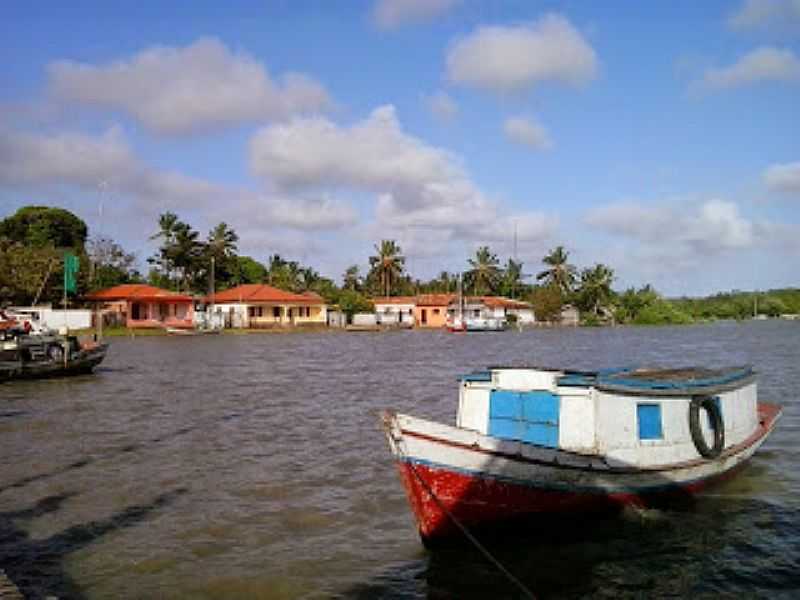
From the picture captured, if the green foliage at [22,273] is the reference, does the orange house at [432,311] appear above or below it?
below

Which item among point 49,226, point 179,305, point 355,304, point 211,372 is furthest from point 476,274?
point 211,372

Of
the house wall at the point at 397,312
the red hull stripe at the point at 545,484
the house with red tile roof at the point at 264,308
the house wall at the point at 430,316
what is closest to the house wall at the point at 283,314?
the house with red tile roof at the point at 264,308

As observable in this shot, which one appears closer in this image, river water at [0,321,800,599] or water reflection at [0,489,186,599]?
water reflection at [0,489,186,599]

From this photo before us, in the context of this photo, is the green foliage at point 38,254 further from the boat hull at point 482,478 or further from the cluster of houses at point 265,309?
the boat hull at point 482,478

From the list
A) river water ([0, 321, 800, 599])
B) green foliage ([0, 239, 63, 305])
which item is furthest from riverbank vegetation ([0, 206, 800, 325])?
river water ([0, 321, 800, 599])

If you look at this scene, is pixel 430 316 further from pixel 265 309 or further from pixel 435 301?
pixel 265 309

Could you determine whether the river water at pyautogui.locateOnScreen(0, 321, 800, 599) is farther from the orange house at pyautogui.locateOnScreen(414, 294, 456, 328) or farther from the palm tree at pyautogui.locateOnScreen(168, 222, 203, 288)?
the orange house at pyautogui.locateOnScreen(414, 294, 456, 328)

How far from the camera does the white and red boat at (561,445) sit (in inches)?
348

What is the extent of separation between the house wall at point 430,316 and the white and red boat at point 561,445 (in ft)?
249

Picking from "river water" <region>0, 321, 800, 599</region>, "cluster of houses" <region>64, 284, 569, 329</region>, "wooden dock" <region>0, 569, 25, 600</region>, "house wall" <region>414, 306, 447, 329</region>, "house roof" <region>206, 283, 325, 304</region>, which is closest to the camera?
"wooden dock" <region>0, 569, 25, 600</region>

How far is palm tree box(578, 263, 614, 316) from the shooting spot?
9981cm

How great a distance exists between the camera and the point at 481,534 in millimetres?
9086

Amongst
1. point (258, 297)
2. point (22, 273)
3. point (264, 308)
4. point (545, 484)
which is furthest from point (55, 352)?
point (264, 308)

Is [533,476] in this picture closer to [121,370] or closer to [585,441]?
[585,441]
